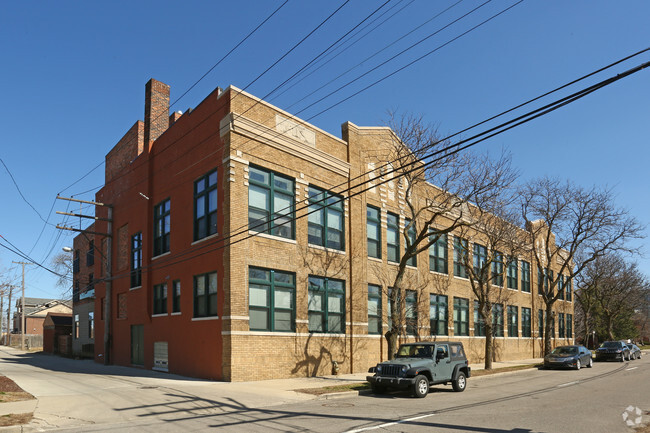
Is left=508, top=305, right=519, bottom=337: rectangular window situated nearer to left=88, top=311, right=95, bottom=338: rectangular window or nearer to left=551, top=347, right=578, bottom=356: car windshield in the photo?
left=551, top=347, right=578, bottom=356: car windshield

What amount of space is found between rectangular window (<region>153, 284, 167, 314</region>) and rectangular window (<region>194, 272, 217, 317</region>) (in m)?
3.38

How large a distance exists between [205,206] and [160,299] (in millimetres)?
5892

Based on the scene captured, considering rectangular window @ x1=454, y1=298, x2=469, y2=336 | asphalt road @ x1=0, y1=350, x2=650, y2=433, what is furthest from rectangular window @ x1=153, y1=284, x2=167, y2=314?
rectangular window @ x1=454, y1=298, x2=469, y2=336

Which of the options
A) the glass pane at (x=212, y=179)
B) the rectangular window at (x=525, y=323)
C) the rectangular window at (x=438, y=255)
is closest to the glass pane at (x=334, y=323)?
the glass pane at (x=212, y=179)

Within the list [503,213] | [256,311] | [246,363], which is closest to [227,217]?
[256,311]

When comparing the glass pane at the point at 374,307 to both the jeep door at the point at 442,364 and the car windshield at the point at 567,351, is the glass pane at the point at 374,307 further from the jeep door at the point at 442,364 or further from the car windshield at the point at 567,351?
the car windshield at the point at 567,351

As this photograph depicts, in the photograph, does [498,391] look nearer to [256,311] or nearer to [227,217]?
[256,311]

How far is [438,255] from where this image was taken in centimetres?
3256

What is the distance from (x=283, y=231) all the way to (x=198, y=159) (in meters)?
4.83

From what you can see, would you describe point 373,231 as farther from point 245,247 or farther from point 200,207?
point 200,207

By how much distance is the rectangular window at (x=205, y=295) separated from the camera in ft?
65.7

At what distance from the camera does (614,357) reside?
39406 mm

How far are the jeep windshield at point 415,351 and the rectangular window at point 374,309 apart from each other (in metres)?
7.68

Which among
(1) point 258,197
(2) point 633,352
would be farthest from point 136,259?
(2) point 633,352
